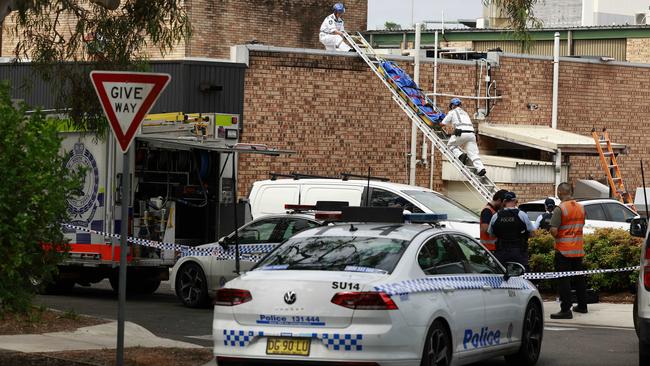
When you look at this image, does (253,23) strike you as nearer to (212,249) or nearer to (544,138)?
(544,138)

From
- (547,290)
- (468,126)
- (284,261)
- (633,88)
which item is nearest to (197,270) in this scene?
(547,290)

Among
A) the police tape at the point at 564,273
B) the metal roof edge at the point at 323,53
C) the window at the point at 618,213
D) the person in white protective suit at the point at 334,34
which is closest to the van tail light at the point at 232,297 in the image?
the police tape at the point at 564,273

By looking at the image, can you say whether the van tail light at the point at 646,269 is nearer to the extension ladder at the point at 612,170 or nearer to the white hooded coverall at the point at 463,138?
the white hooded coverall at the point at 463,138

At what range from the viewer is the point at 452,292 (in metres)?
11.1

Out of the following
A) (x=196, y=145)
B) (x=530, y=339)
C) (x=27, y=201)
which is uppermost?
(x=196, y=145)

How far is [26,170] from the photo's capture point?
10.8 metres

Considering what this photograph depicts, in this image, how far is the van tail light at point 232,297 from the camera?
10.4 metres

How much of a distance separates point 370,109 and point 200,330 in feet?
50.1

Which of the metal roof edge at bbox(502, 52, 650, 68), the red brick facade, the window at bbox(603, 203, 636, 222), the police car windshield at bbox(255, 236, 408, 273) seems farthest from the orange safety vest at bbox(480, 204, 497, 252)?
the metal roof edge at bbox(502, 52, 650, 68)

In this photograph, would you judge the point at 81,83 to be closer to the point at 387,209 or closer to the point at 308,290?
the point at 387,209

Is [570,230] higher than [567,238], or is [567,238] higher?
[570,230]

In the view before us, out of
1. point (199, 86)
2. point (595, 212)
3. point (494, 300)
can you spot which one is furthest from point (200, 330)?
point (199, 86)

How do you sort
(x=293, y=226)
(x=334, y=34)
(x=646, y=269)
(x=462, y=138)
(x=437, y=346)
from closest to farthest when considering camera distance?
(x=437, y=346) → (x=646, y=269) → (x=293, y=226) → (x=462, y=138) → (x=334, y=34)

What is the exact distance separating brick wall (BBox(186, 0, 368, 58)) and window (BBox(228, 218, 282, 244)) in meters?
16.5
